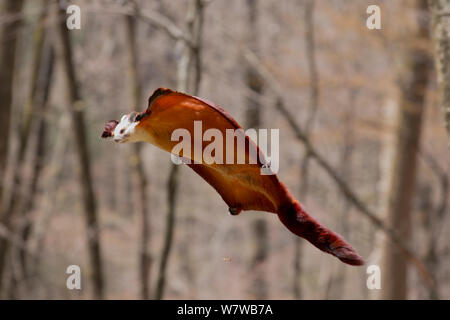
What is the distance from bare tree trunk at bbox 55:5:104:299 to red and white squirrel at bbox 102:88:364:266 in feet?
11.4

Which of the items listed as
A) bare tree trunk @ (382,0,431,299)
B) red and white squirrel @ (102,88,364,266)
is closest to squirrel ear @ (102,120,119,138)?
red and white squirrel @ (102,88,364,266)

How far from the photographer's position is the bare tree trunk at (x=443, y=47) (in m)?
1.03

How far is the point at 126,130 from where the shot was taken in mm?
496

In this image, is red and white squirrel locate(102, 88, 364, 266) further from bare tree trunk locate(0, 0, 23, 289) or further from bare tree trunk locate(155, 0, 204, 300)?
bare tree trunk locate(0, 0, 23, 289)

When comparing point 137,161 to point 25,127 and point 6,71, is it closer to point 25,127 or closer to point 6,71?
point 25,127

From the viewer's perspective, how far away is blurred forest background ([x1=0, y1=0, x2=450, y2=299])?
3.19 metres

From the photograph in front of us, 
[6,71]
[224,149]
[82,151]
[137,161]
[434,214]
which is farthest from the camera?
[434,214]

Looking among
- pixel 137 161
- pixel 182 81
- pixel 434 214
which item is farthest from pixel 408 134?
pixel 182 81

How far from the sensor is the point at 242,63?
5.95 metres

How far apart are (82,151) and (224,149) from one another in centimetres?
375

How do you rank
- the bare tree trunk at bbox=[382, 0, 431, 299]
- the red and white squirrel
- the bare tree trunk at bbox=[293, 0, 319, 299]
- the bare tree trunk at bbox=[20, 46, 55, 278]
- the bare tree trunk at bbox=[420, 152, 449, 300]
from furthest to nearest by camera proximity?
1. the bare tree trunk at bbox=[20, 46, 55, 278]
2. the bare tree trunk at bbox=[420, 152, 449, 300]
3. the bare tree trunk at bbox=[382, 0, 431, 299]
4. the bare tree trunk at bbox=[293, 0, 319, 299]
5. the red and white squirrel

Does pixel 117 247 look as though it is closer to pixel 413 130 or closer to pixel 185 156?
pixel 413 130
